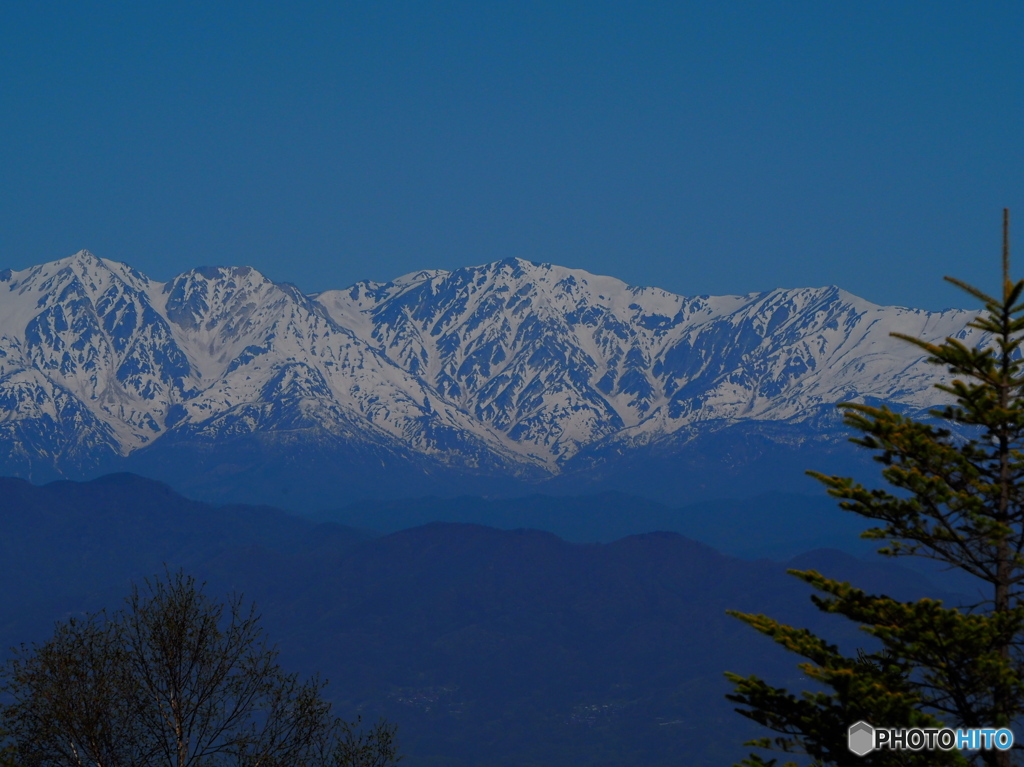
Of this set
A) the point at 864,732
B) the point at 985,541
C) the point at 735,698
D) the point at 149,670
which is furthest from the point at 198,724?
the point at 985,541

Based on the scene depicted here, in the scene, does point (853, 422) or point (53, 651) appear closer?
point (853, 422)

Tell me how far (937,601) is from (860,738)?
128 inches

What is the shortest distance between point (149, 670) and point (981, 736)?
2005cm

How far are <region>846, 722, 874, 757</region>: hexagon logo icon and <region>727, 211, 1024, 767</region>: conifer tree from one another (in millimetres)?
211

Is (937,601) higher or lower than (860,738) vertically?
higher

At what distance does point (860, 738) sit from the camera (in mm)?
27047

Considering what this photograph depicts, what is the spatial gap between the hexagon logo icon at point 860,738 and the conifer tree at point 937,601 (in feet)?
0.69

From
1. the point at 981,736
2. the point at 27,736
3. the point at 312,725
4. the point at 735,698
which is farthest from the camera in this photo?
the point at 312,725

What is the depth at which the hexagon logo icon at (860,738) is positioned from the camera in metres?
26.9

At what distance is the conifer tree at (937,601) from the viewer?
26.8 metres

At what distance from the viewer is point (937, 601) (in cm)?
2717

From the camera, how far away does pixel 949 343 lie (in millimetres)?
29703

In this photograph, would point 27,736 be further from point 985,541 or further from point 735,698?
point 985,541

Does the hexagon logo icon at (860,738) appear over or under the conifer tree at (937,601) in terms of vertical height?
under
